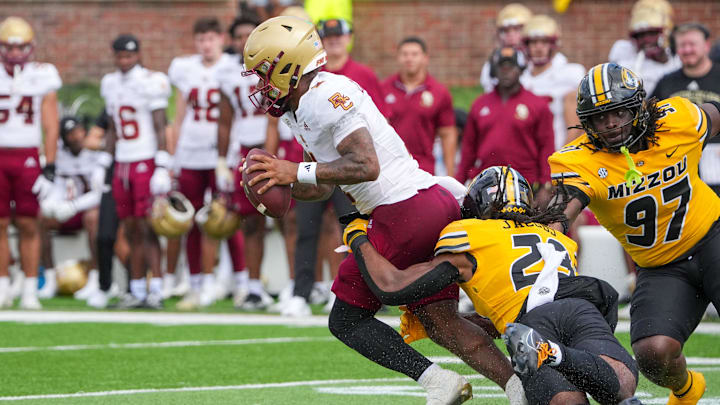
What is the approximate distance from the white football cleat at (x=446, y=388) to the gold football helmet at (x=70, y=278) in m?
6.51

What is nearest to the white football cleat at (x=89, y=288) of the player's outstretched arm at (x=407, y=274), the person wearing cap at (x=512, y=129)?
the person wearing cap at (x=512, y=129)

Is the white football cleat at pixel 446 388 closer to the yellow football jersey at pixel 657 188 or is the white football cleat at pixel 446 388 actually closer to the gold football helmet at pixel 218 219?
the yellow football jersey at pixel 657 188

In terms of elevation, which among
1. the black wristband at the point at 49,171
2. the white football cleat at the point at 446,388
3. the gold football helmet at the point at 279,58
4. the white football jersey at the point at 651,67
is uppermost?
the gold football helmet at the point at 279,58

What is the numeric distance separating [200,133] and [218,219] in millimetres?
858

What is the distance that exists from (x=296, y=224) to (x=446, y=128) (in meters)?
1.36

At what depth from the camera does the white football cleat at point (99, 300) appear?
9391 millimetres

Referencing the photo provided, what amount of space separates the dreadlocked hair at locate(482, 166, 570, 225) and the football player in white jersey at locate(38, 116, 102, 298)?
6.55 meters

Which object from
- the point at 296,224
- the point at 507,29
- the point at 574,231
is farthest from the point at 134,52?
the point at 574,231

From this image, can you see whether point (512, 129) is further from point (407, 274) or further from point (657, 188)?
point (407, 274)

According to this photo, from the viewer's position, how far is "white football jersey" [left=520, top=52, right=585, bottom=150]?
879 centimetres

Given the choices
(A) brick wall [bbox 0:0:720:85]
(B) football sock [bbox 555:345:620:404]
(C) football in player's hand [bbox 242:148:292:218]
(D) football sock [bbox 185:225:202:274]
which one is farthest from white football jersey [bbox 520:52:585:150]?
(A) brick wall [bbox 0:0:720:85]

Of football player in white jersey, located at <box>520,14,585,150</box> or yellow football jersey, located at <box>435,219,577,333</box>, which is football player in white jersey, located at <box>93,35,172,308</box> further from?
yellow football jersey, located at <box>435,219,577,333</box>

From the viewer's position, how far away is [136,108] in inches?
370

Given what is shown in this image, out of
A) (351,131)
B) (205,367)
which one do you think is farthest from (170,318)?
(351,131)
